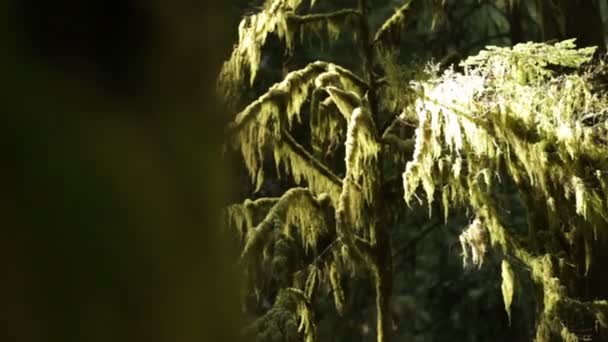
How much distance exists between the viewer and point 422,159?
514 centimetres

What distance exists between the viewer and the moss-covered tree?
504 cm

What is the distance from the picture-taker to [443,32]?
34.4 feet

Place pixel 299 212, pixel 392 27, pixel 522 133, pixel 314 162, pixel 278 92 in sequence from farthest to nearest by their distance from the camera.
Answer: pixel 392 27 < pixel 314 162 < pixel 299 212 < pixel 278 92 < pixel 522 133

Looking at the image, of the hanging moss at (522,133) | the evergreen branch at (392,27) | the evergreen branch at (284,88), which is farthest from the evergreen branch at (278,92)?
the hanging moss at (522,133)

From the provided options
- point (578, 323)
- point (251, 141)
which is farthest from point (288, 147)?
point (578, 323)

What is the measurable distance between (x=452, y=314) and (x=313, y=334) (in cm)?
498

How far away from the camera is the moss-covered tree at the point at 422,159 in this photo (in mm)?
5039

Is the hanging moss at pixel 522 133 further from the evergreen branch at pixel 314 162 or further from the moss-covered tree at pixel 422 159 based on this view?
the evergreen branch at pixel 314 162

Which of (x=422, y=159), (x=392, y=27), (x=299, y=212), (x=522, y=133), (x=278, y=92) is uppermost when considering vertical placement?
(x=392, y=27)

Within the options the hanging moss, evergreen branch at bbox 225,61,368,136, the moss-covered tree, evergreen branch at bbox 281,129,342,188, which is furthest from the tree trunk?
the hanging moss

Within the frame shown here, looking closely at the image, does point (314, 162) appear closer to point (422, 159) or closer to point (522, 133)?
point (422, 159)

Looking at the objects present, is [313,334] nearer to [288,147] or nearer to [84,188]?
[288,147]

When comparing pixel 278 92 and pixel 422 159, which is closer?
pixel 422 159

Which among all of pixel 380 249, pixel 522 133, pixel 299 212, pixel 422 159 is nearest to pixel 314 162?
pixel 299 212
